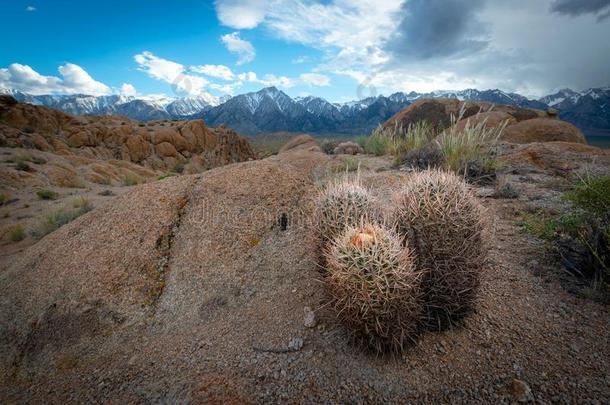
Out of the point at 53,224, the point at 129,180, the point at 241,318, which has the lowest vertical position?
the point at 129,180

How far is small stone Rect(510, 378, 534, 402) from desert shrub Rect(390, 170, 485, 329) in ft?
1.77

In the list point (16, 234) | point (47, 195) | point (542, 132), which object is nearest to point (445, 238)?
point (16, 234)

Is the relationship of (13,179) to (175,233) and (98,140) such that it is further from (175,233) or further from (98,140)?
(98,140)

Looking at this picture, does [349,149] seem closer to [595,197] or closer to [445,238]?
[595,197]

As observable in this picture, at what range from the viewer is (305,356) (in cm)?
251

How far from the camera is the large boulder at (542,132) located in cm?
1018

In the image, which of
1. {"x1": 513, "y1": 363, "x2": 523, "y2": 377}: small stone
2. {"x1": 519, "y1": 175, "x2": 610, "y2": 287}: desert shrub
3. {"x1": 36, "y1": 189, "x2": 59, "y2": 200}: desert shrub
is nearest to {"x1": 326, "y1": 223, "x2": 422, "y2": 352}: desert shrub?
{"x1": 513, "y1": 363, "x2": 523, "y2": 377}: small stone

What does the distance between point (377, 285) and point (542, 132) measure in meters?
11.7

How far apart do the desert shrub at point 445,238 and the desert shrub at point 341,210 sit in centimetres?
30

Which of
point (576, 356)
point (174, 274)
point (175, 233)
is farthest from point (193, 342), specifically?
point (576, 356)

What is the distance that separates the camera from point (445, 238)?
7.58 ft

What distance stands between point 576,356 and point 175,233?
4.13m

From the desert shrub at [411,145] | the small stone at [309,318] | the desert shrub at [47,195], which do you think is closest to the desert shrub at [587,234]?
the small stone at [309,318]

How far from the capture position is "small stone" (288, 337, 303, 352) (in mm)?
2592
